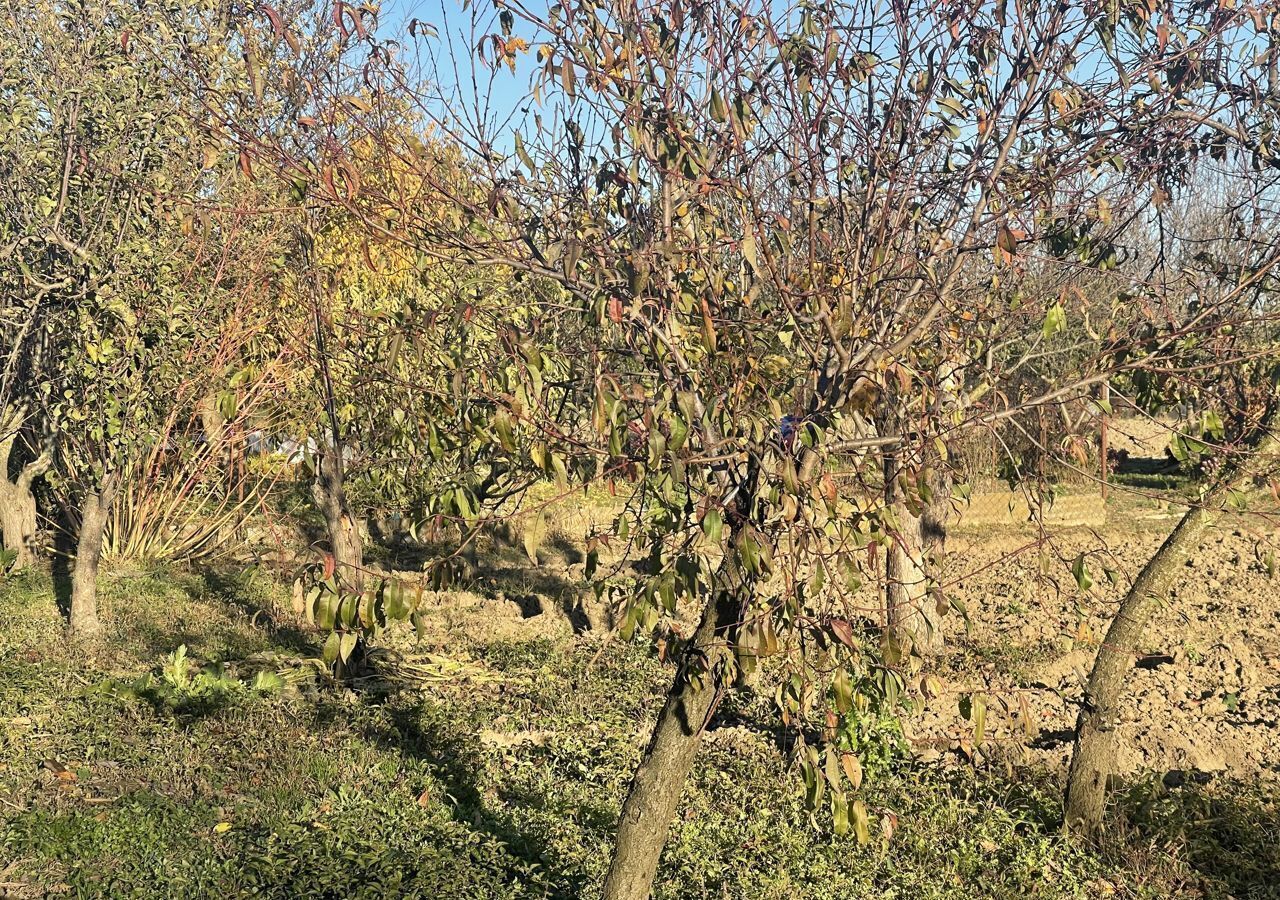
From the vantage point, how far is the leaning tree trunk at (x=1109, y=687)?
468cm

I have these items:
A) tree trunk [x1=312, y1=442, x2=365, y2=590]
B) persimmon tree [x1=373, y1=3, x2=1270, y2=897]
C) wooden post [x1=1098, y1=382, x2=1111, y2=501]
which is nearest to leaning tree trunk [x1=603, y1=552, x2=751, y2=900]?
persimmon tree [x1=373, y1=3, x2=1270, y2=897]

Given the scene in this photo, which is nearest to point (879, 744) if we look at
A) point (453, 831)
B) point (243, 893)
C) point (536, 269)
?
point (453, 831)

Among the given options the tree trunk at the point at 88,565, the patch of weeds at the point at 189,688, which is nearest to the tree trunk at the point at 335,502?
the patch of weeds at the point at 189,688

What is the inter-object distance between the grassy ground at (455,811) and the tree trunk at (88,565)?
73 cm

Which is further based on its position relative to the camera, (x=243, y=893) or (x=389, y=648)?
(x=389, y=648)

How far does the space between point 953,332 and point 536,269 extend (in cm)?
141

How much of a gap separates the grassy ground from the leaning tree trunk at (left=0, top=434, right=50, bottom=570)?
295cm

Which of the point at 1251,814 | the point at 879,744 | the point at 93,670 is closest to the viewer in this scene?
the point at 1251,814

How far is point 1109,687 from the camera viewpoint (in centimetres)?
479

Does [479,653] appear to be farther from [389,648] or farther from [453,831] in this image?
[453,831]

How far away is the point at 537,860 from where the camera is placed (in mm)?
4379

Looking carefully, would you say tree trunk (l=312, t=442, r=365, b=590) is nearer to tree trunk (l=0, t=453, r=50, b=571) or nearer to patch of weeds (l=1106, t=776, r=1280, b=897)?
tree trunk (l=0, t=453, r=50, b=571)

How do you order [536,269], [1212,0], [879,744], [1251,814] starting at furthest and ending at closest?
[879,744], [1251,814], [1212,0], [536,269]

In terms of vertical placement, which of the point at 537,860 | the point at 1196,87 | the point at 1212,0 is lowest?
the point at 537,860
